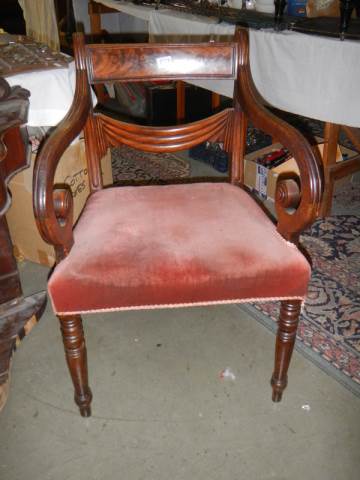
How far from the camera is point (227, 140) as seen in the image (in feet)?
4.51

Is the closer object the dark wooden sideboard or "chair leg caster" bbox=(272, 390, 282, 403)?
the dark wooden sideboard

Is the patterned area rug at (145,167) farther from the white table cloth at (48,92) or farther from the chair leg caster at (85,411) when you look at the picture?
the chair leg caster at (85,411)

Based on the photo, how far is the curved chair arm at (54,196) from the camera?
943 millimetres

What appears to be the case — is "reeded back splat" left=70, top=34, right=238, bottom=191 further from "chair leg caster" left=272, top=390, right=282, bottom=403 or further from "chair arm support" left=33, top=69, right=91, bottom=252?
"chair leg caster" left=272, top=390, right=282, bottom=403

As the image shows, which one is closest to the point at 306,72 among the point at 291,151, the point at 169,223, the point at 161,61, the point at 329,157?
the point at 329,157

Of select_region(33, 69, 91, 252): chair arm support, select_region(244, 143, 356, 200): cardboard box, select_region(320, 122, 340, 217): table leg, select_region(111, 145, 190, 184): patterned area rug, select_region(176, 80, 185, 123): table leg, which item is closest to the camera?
select_region(33, 69, 91, 252): chair arm support

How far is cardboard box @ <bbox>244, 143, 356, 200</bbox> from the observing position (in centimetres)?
227

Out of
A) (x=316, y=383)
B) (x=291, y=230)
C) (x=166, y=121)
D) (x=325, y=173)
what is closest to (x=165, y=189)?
(x=291, y=230)

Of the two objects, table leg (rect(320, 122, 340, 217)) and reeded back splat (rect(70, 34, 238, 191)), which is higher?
reeded back splat (rect(70, 34, 238, 191))

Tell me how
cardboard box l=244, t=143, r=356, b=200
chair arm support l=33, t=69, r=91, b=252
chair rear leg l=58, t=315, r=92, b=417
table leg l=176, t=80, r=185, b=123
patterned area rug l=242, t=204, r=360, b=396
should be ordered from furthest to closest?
table leg l=176, t=80, r=185, b=123 → cardboard box l=244, t=143, r=356, b=200 → patterned area rug l=242, t=204, r=360, b=396 → chair rear leg l=58, t=315, r=92, b=417 → chair arm support l=33, t=69, r=91, b=252

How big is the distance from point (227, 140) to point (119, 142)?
0.32m

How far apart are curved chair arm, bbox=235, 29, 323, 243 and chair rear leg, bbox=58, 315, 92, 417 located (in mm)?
552

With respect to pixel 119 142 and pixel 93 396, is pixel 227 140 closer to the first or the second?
pixel 119 142

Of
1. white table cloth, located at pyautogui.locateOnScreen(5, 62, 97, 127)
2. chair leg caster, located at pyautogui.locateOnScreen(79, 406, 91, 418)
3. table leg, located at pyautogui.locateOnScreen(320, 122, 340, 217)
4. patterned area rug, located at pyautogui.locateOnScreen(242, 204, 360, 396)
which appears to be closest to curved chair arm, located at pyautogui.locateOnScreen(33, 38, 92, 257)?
white table cloth, located at pyautogui.locateOnScreen(5, 62, 97, 127)
